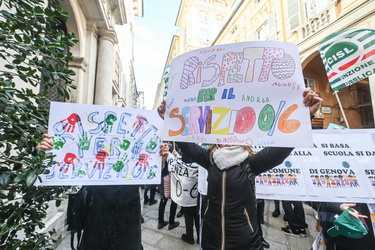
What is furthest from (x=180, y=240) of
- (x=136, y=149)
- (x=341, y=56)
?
(x=341, y=56)

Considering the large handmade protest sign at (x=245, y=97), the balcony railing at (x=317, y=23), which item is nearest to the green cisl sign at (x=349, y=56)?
the large handmade protest sign at (x=245, y=97)

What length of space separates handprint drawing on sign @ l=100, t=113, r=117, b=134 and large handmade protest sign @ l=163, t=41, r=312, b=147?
0.67 metres

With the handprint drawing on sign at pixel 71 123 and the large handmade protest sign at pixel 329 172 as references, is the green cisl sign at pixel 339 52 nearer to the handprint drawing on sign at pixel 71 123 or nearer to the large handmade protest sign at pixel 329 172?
the large handmade protest sign at pixel 329 172

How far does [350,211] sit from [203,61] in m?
1.81

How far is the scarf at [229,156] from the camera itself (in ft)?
5.19

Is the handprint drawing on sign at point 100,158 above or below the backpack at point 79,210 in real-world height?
above

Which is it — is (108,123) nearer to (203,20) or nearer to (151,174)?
(151,174)

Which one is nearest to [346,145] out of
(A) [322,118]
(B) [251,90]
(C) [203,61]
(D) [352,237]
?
(D) [352,237]

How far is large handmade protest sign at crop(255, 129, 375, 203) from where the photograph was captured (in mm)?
1968

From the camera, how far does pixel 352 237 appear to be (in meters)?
1.62

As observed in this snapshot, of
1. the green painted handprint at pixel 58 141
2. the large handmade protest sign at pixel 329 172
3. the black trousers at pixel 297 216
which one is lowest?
the black trousers at pixel 297 216

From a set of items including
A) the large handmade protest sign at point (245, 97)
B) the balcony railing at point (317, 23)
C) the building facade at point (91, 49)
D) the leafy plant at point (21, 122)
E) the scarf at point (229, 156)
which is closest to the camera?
the leafy plant at point (21, 122)

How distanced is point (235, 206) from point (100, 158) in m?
1.22

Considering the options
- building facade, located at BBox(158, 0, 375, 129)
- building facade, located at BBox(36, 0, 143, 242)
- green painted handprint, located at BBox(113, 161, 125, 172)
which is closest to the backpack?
green painted handprint, located at BBox(113, 161, 125, 172)
